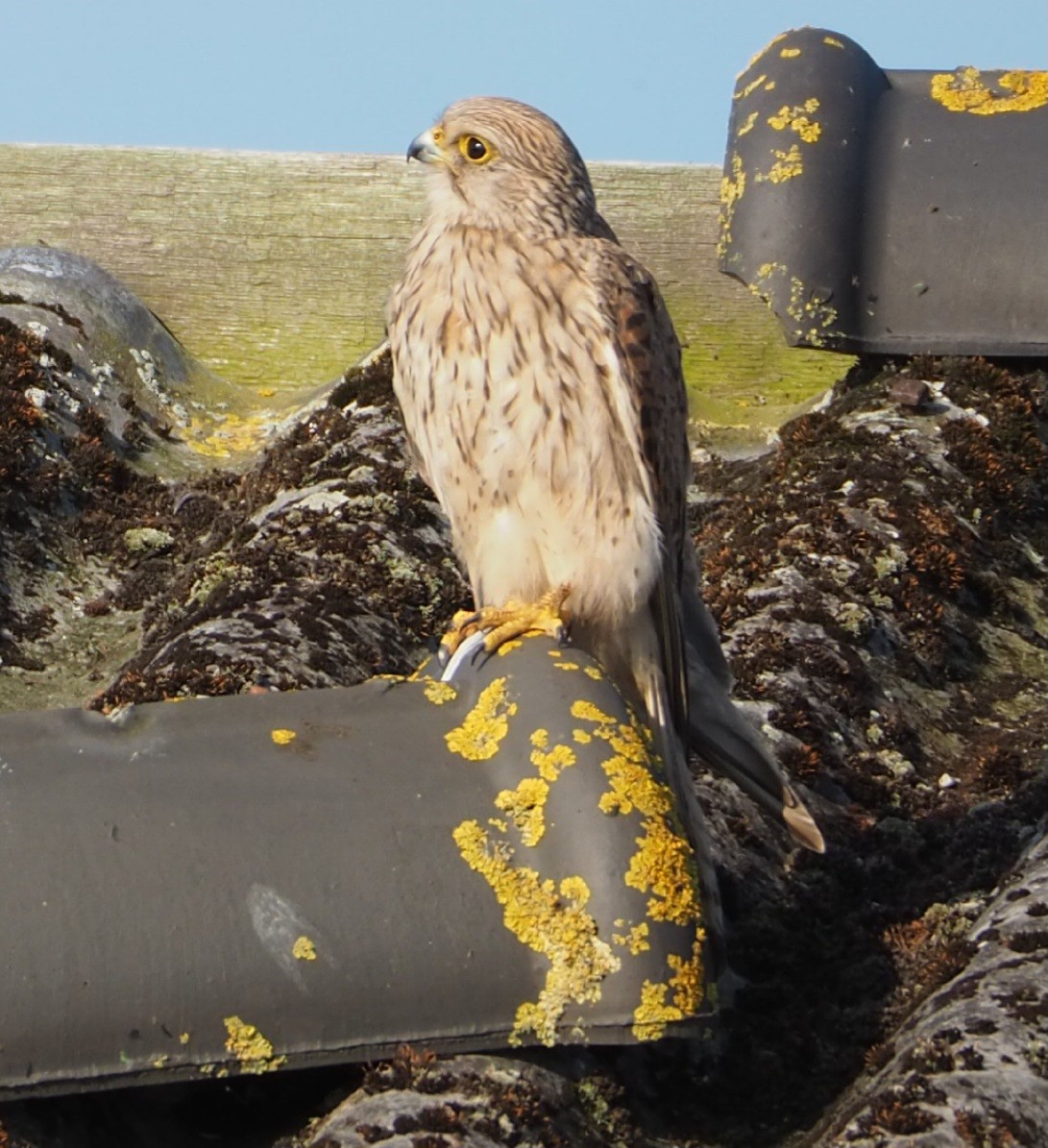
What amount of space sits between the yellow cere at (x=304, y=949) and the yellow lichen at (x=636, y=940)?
487 millimetres

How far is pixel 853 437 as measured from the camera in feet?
18.0

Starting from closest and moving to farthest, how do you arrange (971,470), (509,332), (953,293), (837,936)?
1. (837,936)
2. (509,332)
3. (971,470)
4. (953,293)

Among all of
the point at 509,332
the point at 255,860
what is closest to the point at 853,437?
the point at 509,332

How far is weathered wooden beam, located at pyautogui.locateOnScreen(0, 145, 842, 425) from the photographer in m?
7.06

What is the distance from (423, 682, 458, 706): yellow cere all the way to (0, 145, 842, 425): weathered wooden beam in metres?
4.07

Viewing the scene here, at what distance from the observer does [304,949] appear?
8.55 feet

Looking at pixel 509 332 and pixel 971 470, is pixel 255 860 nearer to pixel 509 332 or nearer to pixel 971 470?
pixel 509 332

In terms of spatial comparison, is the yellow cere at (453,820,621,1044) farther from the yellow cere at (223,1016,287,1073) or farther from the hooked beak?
the hooked beak

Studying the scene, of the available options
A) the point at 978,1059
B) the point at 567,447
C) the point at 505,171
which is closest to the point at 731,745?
the point at 567,447

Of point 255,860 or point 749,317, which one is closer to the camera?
point 255,860

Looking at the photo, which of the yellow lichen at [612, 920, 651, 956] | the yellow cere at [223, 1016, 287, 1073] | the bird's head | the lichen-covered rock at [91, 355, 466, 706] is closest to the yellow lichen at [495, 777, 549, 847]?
the yellow lichen at [612, 920, 651, 956]

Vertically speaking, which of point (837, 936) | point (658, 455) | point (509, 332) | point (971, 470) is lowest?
point (837, 936)

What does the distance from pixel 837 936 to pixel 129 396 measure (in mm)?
3541

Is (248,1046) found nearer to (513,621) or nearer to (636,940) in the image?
(636,940)
